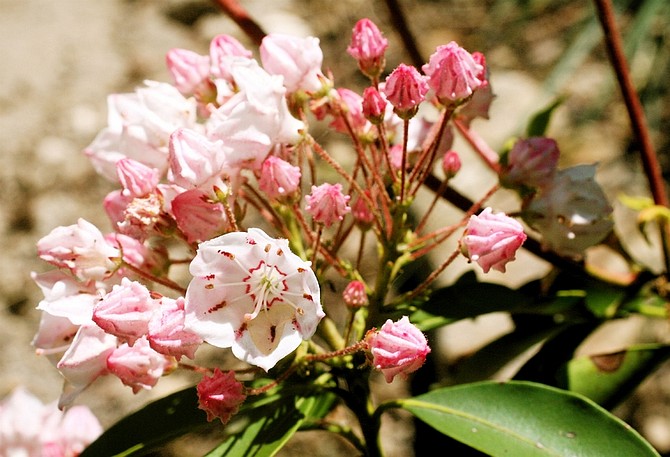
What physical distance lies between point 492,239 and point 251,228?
259 millimetres

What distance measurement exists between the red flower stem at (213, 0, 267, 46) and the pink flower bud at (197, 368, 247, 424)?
54 cm

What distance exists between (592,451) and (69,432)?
74 cm

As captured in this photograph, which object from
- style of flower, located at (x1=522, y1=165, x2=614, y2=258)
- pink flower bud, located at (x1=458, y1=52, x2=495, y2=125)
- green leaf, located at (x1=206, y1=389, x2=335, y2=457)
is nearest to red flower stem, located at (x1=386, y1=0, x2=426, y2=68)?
pink flower bud, located at (x1=458, y1=52, x2=495, y2=125)

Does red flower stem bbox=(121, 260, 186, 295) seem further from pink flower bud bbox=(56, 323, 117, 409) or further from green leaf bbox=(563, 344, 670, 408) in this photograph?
green leaf bbox=(563, 344, 670, 408)

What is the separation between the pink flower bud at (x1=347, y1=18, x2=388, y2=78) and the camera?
1078mm

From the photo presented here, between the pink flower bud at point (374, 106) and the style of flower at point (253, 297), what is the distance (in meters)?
0.19

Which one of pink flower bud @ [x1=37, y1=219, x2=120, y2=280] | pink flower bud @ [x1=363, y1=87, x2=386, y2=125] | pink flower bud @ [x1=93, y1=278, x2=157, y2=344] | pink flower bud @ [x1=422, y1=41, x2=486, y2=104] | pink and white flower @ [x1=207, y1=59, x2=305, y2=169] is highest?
pink flower bud @ [x1=422, y1=41, x2=486, y2=104]

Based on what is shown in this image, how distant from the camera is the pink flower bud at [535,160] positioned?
114cm

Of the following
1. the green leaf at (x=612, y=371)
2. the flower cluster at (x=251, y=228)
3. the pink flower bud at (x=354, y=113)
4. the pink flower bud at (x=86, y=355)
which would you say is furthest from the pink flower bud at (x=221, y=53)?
the green leaf at (x=612, y=371)

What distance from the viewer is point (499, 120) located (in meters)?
3.31

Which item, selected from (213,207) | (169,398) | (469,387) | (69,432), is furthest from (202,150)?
(69,432)

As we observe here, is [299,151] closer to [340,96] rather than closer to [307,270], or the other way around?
[340,96]

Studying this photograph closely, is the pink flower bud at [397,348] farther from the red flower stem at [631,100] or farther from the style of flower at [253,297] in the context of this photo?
the red flower stem at [631,100]

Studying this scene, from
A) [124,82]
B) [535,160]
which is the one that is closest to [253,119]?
[535,160]
